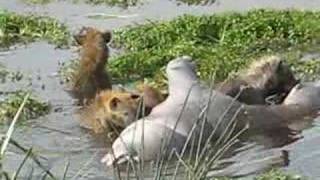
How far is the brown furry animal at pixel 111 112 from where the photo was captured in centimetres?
679

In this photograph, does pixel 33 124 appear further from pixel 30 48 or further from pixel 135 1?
pixel 135 1

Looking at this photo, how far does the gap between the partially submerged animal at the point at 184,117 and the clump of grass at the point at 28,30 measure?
249 cm

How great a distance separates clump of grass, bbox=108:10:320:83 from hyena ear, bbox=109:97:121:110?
1.47 m

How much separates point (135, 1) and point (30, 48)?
1877mm

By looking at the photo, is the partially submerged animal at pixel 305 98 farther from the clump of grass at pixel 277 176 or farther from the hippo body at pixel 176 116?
the clump of grass at pixel 277 176

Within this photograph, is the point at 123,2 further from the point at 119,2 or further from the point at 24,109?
the point at 24,109

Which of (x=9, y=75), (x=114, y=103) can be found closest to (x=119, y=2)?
(x=9, y=75)

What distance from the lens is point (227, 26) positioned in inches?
368

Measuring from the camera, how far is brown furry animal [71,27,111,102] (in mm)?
7715

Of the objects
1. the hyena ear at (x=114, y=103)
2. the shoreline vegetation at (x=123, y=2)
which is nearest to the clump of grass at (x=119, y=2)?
the shoreline vegetation at (x=123, y=2)

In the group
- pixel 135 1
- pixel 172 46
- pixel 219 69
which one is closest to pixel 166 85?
pixel 219 69

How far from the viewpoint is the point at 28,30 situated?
9.71 meters

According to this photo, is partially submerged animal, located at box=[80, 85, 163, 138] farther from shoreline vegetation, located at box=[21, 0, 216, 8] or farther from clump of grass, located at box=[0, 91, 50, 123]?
shoreline vegetation, located at box=[21, 0, 216, 8]

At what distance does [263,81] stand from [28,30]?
2894 mm
